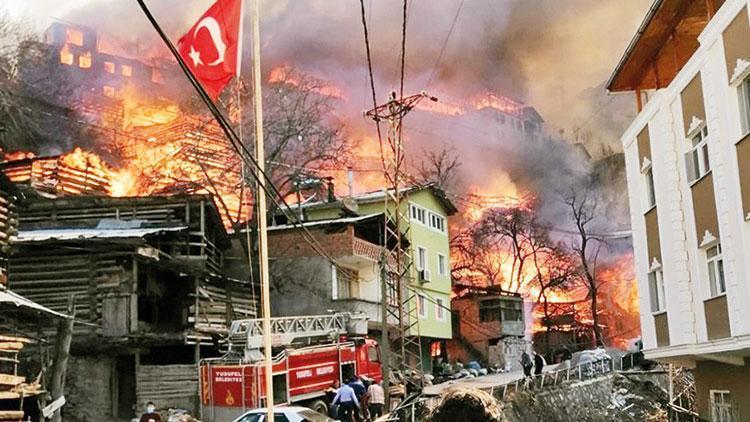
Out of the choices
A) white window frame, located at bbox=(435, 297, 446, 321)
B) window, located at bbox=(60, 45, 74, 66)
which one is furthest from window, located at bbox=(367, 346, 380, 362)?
window, located at bbox=(60, 45, 74, 66)

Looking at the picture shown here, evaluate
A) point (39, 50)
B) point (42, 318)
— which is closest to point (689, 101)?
point (42, 318)

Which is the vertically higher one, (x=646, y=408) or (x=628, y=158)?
(x=628, y=158)

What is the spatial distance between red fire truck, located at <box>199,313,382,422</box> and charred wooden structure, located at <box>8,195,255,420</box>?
3.00 m

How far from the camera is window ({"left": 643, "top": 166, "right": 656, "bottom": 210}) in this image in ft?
A: 66.7

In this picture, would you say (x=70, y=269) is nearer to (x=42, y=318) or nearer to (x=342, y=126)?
(x=42, y=318)

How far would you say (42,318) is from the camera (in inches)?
774

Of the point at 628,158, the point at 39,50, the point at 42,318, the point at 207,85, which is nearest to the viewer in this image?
the point at 207,85

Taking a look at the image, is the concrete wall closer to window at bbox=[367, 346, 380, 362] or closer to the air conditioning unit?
window at bbox=[367, 346, 380, 362]

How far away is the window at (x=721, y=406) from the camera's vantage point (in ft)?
55.3

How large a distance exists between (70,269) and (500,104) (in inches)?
2549

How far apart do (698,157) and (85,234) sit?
21.4 m

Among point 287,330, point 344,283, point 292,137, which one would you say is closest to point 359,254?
point 344,283

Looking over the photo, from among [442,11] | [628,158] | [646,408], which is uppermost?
[442,11]

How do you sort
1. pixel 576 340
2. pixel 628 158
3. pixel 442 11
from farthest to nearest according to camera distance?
pixel 442 11
pixel 576 340
pixel 628 158
